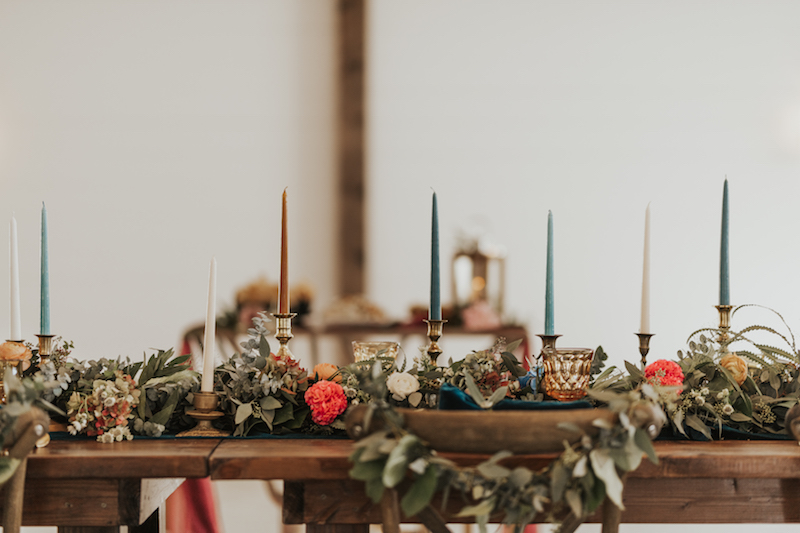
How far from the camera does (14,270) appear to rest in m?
0.99

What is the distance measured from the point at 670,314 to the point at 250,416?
3.42 meters

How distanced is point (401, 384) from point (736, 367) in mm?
514

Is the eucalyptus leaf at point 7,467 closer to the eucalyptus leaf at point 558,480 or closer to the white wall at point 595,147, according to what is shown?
the eucalyptus leaf at point 558,480

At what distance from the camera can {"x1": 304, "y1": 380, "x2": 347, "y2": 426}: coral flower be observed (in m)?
0.96

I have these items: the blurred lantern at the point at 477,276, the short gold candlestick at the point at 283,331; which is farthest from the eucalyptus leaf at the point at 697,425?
the blurred lantern at the point at 477,276

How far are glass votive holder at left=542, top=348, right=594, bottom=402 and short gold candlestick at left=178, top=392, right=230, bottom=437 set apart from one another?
487 millimetres

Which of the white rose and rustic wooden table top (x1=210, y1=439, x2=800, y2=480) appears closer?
rustic wooden table top (x1=210, y1=439, x2=800, y2=480)

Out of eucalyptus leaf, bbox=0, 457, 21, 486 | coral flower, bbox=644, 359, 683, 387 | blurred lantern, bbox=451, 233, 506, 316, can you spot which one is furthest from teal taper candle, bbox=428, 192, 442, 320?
blurred lantern, bbox=451, 233, 506, 316

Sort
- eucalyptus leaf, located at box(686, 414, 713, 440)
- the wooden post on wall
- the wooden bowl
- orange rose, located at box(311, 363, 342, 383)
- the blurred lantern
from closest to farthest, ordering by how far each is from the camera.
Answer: the wooden bowl → eucalyptus leaf, located at box(686, 414, 713, 440) → orange rose, located at box(311, 363, 342, 383) → the blurred lantern → the wooden post on wall

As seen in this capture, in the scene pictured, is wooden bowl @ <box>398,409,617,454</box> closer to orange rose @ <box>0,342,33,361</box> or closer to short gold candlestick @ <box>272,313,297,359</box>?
short gold candlestick @ <box>272,313,297,359</box>

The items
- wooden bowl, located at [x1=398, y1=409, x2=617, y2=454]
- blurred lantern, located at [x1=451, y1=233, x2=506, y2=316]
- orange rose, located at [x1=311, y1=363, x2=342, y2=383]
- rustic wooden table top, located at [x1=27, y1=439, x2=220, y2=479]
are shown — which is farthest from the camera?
blurred lantern, located at [x1=451, y1=233, x2=506, y2=316]

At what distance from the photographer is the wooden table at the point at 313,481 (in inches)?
31.6

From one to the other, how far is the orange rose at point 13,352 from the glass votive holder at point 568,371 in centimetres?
76

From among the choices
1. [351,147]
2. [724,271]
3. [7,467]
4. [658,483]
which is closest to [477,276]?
[351,147]
